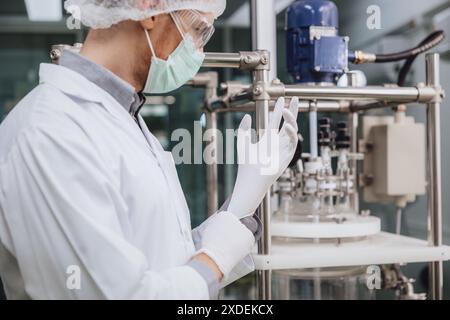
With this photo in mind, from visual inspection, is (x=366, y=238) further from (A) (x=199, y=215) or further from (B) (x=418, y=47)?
(A) (x=199, y=215)

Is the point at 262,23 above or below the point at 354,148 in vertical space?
above

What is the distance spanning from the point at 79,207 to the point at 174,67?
344 millimetres

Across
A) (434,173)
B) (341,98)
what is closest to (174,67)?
(341,98)

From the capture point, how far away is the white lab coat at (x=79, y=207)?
69 centimetres

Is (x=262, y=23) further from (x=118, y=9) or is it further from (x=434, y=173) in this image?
(x=118, y=9)

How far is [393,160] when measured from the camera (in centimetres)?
161

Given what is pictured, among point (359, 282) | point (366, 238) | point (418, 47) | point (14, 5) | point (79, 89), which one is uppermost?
point (14, 5)

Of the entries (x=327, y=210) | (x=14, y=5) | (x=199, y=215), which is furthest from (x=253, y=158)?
(x=14, y=5)

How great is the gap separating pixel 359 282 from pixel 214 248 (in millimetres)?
711

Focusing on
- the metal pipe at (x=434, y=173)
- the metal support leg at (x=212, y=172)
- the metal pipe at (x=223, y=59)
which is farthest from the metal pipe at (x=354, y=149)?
the metal pipe at (x=223, y=59)

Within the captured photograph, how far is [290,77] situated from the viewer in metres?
1.41

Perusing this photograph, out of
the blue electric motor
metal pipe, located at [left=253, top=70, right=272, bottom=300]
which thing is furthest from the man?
the blue electric motor

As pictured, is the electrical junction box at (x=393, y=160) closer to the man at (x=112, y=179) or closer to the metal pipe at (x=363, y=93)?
the metal pipe at (x=363, y=93)

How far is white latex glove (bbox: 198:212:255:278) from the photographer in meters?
0.83
